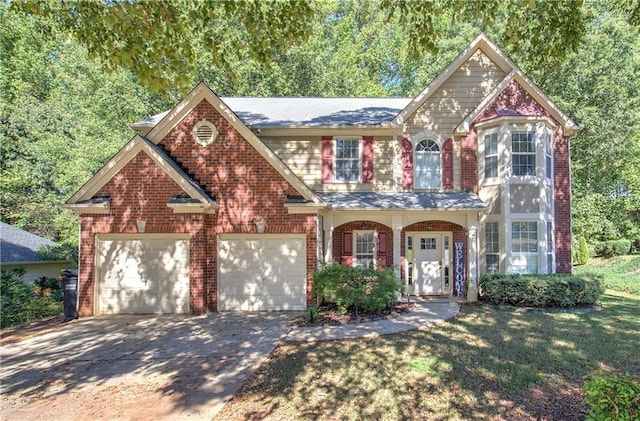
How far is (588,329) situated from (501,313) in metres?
2.11

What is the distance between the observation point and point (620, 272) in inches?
734

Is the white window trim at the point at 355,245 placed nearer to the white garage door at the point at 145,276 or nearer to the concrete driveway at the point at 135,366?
the concrete driveway at the point at 135,366

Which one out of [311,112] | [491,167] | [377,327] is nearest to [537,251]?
[491,167]

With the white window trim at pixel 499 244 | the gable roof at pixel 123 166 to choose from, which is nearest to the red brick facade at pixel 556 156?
the white window trim at pixel 499 244

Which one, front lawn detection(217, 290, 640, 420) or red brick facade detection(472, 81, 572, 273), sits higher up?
red brick facade detection(472, 81, 572, 273)

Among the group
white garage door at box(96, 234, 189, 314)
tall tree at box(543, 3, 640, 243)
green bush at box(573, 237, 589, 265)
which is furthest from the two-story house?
green bush at box(573, 237, 589, 265)

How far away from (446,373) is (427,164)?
29.2 feet

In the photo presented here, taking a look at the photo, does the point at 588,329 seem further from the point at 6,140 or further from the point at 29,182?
the point at 6,140

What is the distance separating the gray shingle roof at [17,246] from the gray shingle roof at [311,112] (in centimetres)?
810

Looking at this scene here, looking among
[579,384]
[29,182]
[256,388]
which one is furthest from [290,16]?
[29,182]

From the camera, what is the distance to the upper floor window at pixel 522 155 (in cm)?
1205

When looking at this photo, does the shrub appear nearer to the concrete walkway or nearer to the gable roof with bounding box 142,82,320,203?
Result: the gable roof with bounding box 142,82,320,203

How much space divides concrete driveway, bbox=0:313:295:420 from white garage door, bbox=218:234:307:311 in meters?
0.79

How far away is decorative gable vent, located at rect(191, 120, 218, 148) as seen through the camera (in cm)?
1073
